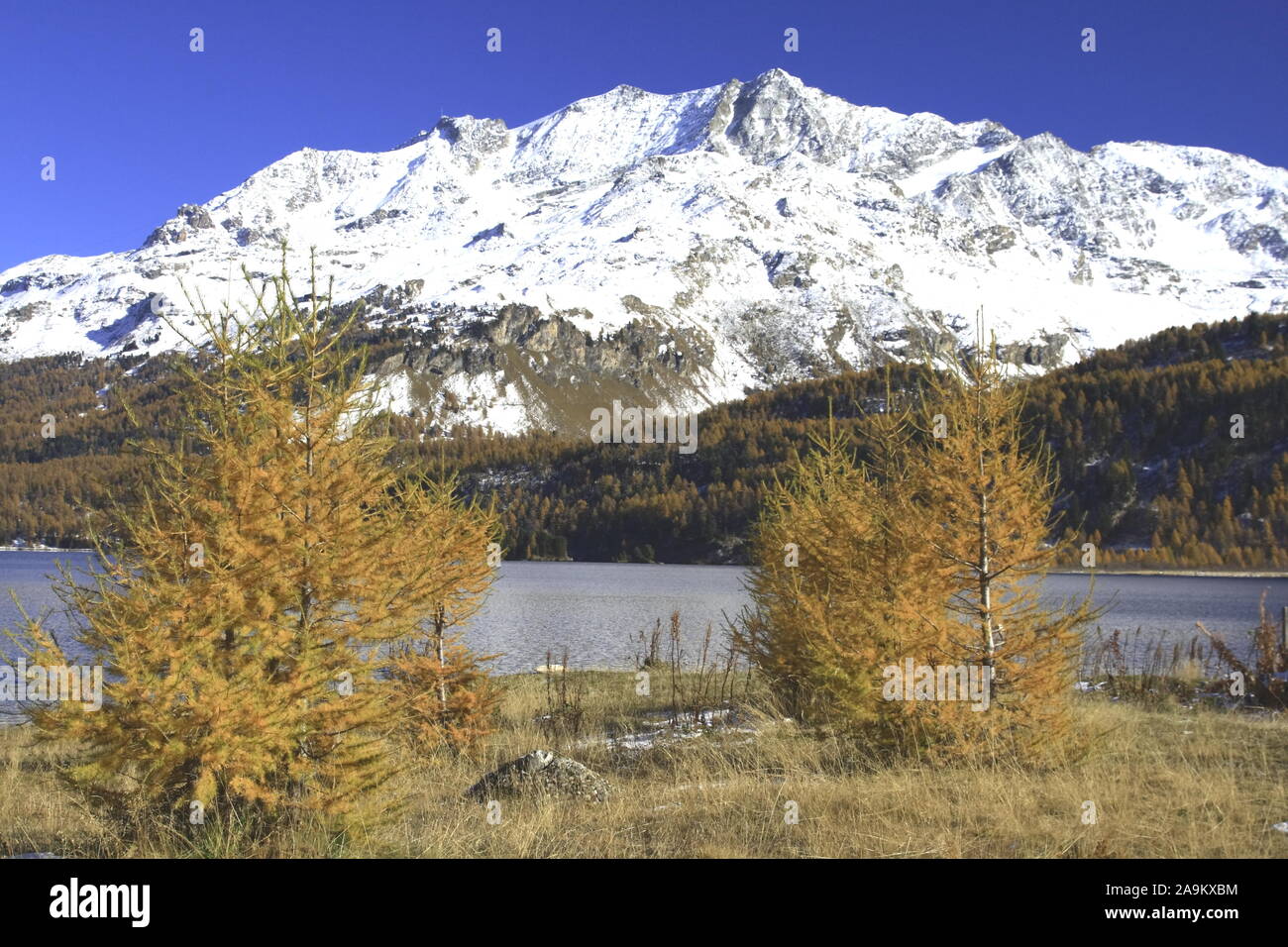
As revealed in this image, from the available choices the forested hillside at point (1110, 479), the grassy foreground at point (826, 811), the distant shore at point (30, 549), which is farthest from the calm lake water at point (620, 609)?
the distant shore at point (30, 549)

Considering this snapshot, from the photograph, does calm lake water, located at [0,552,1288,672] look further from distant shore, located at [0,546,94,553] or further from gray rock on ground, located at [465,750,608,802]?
distant shore, located at [0,546,94,553]

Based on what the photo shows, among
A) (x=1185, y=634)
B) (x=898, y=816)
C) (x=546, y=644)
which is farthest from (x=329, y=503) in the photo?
(x=1185, y=634)

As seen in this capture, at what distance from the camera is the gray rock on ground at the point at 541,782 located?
417 inches

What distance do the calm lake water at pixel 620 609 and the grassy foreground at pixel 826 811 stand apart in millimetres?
13116

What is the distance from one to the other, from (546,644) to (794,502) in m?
24.4

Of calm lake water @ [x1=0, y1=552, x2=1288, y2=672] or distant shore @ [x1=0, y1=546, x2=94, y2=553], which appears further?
distant shore @ [x1=0, y1=546, x2=94, y2=553]

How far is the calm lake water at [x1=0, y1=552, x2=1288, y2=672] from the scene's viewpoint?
39.4 meters

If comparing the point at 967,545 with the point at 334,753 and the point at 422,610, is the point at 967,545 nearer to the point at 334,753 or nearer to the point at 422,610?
the point at 422,610

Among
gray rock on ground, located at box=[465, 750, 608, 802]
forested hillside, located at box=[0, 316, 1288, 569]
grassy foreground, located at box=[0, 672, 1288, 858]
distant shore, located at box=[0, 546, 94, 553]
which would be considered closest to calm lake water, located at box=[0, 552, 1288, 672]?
grassy foreground, located at box=[0, 672, 1288, 858]

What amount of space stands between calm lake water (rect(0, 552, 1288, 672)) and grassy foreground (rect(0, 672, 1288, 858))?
13116mm

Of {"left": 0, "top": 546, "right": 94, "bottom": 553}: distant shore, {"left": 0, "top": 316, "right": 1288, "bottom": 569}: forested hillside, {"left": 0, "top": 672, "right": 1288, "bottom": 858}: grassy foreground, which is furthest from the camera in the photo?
{"left": 0, "top": 546, "right": 94, "bottom": 553}: distant shore

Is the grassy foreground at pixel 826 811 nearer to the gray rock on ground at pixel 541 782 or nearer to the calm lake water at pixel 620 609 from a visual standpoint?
the gray rock on ground at pixel 541 782

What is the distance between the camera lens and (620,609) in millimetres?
59062
